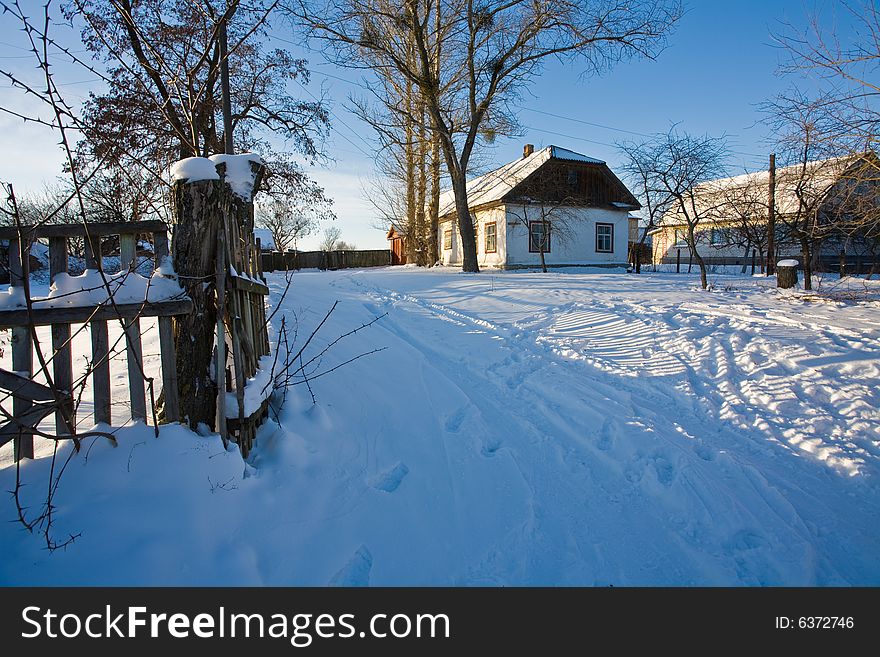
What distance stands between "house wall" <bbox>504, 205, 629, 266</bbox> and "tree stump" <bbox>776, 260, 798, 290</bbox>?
10.7 metres

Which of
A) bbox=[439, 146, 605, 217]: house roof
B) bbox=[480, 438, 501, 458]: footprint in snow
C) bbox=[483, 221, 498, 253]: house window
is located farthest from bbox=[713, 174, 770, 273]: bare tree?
bbox=[480, 438, 501, 458]: footprint in snow

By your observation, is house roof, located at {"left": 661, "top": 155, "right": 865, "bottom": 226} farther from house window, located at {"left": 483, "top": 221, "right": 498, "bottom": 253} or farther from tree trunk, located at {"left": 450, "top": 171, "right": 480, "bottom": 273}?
house window, located at {"left": 483, "top": 221, "right": 498, "bottom": 253}

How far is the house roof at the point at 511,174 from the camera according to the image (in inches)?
826

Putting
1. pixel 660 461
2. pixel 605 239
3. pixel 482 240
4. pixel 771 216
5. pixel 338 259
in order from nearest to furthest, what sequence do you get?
pixel 660 461
pixel 771 216
pixel 482 240
pixel 605 239
pixel 338 259

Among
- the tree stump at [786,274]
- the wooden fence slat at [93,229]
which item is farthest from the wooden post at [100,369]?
the tree stump at [786,274]

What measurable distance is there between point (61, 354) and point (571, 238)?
21.8 m

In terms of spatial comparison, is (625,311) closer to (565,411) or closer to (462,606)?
(565,411)

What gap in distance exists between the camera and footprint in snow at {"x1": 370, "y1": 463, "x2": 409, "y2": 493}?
2965 millimetres

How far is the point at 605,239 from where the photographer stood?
2295 centimetres

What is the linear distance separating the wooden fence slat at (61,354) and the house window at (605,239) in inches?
899

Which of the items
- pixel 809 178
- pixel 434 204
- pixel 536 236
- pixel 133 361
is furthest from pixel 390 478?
pixel 434 204

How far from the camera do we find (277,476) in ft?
9.16

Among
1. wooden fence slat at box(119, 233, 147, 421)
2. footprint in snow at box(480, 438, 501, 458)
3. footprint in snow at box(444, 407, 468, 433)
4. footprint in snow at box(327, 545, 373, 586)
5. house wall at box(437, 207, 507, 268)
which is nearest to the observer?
footprint in snow at box(327, 545, 373, 586)

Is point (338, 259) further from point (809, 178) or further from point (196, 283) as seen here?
point (196, 283)
